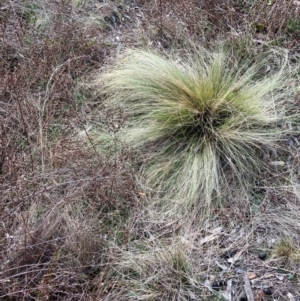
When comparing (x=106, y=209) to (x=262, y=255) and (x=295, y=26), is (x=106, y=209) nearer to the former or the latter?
(x=262, y=255)

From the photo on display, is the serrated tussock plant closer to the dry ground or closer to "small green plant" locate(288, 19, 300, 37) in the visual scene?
the dry ground

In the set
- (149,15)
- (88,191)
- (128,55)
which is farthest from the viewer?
(149,15)

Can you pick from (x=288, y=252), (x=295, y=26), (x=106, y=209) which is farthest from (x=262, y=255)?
(x=295, y=26)

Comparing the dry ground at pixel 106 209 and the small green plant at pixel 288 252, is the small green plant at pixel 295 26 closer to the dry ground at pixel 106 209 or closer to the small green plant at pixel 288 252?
the dry ground at pixel 106 209

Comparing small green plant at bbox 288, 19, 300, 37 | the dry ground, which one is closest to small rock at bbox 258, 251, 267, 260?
the dry ground

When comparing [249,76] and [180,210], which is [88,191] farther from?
[249,76]

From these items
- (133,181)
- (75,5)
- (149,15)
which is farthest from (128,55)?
Answer: (133,181)
